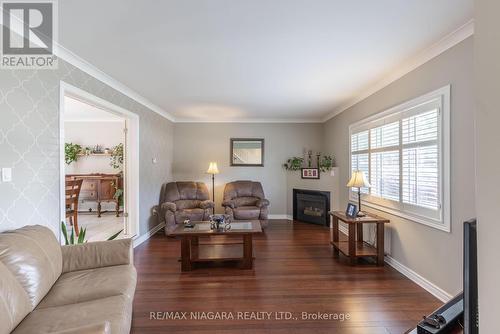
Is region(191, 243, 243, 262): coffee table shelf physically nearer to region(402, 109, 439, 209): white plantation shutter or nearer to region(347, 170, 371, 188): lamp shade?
region(347, 170, 371, 188): lamp shade

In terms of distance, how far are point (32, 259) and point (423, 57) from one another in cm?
382

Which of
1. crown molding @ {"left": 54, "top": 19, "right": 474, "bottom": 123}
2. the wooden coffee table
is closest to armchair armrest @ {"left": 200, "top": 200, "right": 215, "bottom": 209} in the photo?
the wooden coffee table

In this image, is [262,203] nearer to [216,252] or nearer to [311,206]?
[311,206]

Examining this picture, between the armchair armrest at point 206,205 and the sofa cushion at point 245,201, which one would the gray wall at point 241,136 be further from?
the armchair armrest at point 206,205

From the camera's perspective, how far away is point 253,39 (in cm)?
230

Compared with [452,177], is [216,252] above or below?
below

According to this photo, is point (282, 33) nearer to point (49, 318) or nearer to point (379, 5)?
point (379, 5)

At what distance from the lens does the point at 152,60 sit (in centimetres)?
274

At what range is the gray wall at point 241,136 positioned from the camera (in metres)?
6.17

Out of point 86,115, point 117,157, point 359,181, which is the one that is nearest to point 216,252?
point 359,181

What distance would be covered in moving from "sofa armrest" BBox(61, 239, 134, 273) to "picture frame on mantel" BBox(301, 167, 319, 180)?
432 centimetres

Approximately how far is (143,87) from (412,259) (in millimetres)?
4165

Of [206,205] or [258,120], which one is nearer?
[206,205]

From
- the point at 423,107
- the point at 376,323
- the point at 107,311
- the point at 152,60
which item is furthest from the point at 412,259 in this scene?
the point at 152,60
